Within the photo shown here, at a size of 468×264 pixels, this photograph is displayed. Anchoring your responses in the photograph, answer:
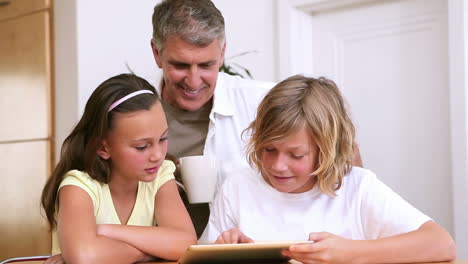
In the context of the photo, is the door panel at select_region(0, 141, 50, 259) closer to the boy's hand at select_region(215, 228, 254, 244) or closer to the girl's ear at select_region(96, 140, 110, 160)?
the girl's ear at select_region(96, 140, 110, 160)

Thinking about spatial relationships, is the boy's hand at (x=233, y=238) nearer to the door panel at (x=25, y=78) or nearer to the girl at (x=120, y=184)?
the girl at (x=120, y=184)

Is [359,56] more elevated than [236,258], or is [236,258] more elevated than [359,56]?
[359,56]

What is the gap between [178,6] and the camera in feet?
6.00

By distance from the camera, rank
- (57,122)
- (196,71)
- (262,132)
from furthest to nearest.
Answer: (57,122) → (196,71) → (262,132)

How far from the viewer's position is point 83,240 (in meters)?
1.33

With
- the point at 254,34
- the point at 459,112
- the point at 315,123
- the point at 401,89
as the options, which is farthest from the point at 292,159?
the point at 254,34

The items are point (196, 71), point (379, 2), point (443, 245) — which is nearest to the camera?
point (443, 245)

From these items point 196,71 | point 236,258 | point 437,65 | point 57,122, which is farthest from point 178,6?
point 437,65

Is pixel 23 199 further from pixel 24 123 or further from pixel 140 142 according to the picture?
pixel 140 142

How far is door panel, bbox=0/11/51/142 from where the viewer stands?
119 inches

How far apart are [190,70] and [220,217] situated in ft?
1.48

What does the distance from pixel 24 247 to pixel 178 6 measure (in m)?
1.79

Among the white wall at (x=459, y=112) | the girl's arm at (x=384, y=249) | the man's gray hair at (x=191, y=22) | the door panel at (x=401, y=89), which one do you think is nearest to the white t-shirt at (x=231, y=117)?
the man's gray hair at (x=191, y=22)

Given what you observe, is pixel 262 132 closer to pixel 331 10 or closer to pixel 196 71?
pixel 196 71
